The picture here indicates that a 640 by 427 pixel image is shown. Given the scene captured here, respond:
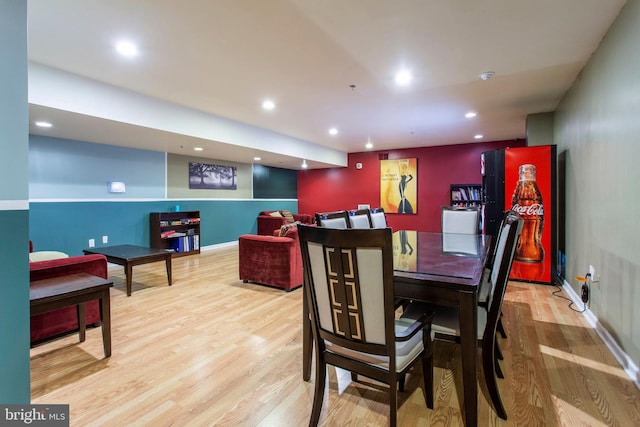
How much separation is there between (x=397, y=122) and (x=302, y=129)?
1649 mm

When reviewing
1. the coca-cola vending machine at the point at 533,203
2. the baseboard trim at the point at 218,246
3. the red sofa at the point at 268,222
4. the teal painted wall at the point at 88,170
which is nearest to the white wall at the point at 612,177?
the coca-cola vending machine at the point at 533,203

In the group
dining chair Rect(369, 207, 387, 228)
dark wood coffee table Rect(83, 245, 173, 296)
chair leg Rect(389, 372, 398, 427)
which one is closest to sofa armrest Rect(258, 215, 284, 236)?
dark wood coffee table Rect(83, 245, 173, 296)

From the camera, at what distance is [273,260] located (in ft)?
12.4

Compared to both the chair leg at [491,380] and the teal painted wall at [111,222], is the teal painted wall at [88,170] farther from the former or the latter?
the chair leg at [491,380]

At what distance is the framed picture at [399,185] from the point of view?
24.5 feet

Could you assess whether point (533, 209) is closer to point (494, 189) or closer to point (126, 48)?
point (494, 189)

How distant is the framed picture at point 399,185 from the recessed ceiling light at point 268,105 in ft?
→ 14.1

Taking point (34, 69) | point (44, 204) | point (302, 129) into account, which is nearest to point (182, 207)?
point (44, 204)

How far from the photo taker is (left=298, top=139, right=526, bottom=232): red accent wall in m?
6.92

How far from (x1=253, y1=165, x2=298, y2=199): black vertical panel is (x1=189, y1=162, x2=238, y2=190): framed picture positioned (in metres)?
0.72

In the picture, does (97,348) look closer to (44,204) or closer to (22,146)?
(22,146)

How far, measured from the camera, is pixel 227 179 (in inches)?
285

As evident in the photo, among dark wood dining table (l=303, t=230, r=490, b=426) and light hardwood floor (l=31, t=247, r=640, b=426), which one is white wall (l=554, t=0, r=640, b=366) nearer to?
light hardwood floor (l=31, t=247, r=640, b=426)

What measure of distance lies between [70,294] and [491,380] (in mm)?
2555
